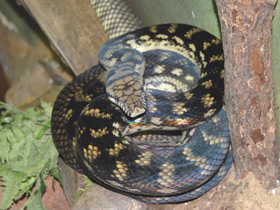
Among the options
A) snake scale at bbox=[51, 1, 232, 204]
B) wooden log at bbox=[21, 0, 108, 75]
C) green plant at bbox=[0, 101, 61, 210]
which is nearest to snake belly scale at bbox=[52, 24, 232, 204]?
snake scale at bbox=[51, 1, 232, 204]

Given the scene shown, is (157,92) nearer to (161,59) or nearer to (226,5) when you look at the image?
(161,59)

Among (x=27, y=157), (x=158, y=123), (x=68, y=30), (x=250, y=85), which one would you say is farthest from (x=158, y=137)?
(x=68, y=30)

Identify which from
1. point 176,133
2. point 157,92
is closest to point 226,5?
point 157,92

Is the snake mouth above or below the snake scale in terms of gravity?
below

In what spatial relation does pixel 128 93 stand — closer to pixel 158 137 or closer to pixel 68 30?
pixel 158 137

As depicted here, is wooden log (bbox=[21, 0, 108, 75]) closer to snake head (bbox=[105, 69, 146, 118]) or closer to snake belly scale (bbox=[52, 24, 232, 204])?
snake belly scale (bbox=[52, 24, 232, 204])
